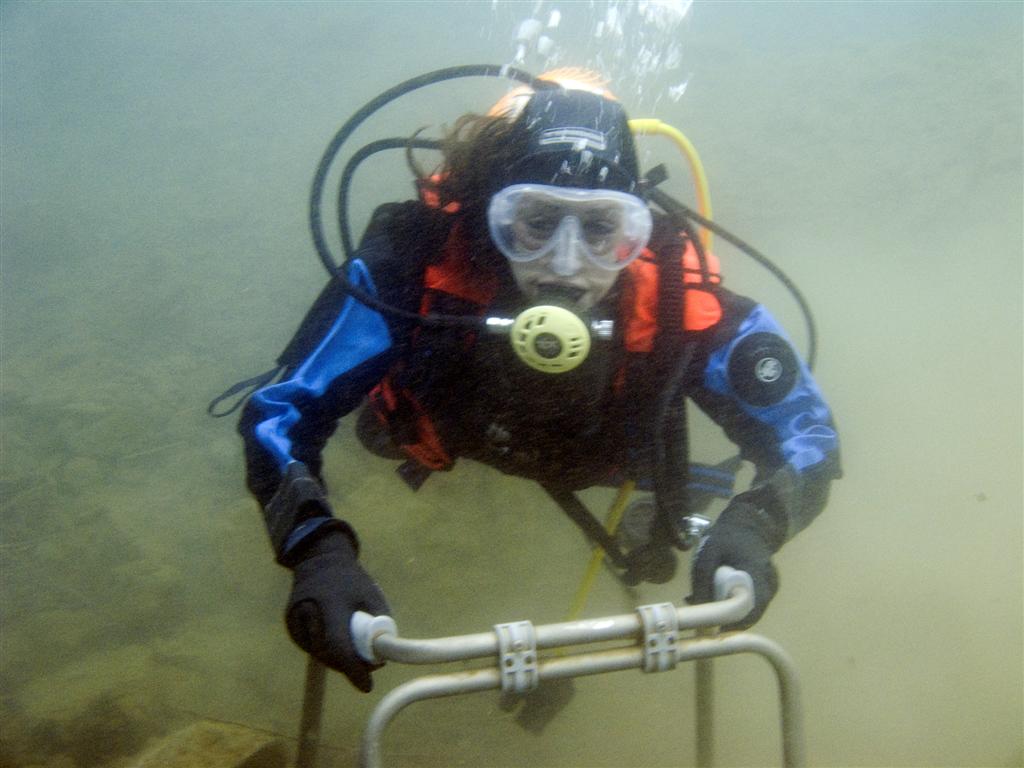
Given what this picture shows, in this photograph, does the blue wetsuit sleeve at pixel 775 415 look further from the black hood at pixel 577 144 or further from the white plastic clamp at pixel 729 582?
the black hood at pixel 577 144

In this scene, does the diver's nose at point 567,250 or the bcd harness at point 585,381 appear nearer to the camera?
the diver's nose at point 567,250

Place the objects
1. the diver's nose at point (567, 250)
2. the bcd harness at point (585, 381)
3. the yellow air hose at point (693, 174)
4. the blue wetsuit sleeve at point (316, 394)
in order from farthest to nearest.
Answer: the yellow air hose at point (693, 174) → the bcd harness at point (585, 381) → the diver's nose at point (567, 250) → the blue wetsuit sleeve at point (316, 394)

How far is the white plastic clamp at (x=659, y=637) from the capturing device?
1130 mm

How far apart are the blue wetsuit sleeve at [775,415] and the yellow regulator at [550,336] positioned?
567 mm

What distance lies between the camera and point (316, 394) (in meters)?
1.90

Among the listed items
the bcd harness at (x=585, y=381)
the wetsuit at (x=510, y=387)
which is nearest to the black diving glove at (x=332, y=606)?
the wetsuit at (x=510, y=387)

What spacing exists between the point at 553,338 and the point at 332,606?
2.82 ft

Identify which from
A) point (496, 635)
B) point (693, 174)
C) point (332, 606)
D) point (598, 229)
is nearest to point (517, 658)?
point (496, 635)

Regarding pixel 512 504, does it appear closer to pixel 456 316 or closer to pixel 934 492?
pixel 456 316

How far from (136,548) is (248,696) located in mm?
1168

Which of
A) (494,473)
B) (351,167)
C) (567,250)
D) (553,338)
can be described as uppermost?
(351,167)

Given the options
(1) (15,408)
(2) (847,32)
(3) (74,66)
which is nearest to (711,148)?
(2) (847,32)

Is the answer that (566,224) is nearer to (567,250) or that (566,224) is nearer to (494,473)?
(567,250)

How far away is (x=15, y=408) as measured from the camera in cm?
436
